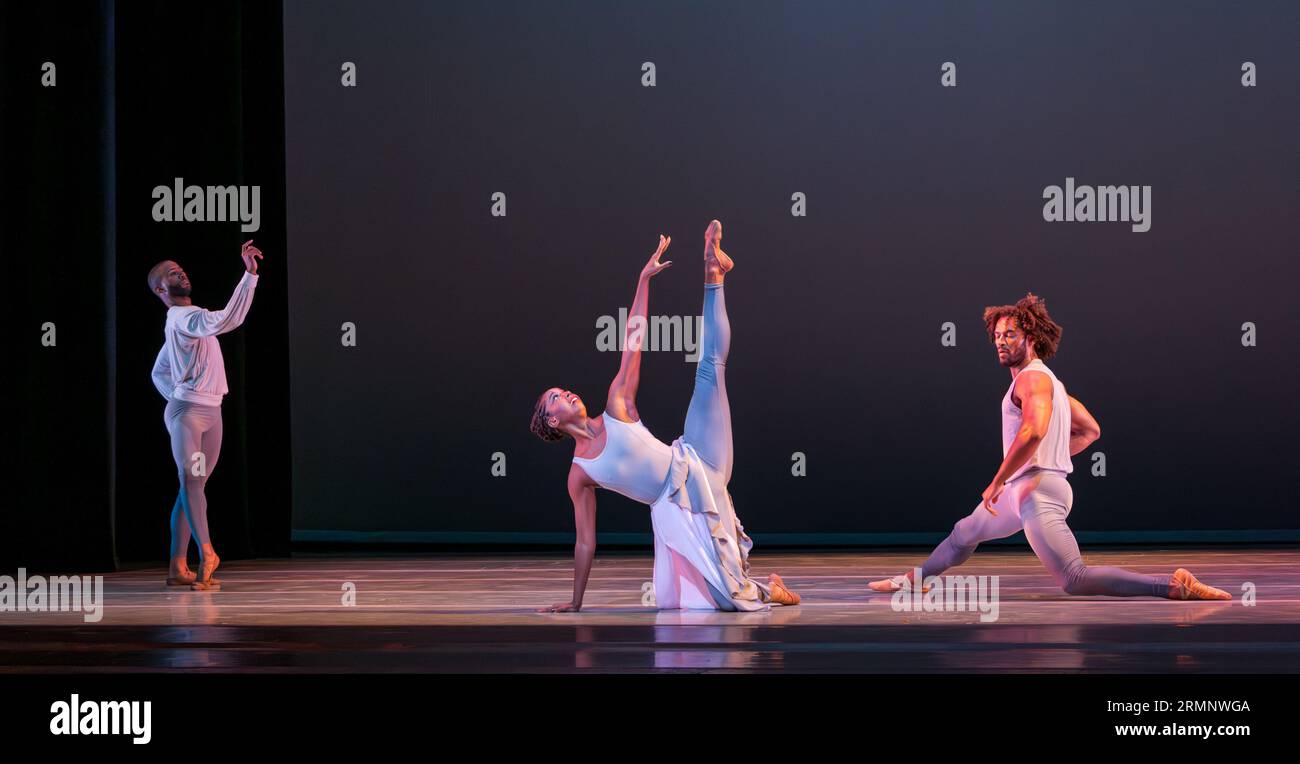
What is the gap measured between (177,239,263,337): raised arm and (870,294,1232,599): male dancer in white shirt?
2840 millimetres

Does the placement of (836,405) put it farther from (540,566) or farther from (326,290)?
(326,290)

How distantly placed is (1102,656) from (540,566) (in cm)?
346

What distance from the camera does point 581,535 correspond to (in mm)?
4246

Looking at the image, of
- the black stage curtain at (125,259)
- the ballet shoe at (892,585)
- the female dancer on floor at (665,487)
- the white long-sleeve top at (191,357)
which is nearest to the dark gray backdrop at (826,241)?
the black stage curtain at (125,259)

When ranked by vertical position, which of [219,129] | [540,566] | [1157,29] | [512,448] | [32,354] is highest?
[1157,29]

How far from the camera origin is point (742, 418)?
23.7 ft

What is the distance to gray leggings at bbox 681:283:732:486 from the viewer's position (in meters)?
4.49

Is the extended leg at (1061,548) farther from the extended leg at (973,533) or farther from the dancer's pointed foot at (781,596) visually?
the dancer's pointed foot at (781,596)

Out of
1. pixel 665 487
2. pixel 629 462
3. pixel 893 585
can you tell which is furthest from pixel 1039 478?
pixel 629 462

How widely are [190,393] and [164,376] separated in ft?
0.50

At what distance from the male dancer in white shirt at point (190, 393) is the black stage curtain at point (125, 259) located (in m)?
0.87

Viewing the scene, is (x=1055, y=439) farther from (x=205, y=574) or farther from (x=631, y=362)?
(x=205, y=574)

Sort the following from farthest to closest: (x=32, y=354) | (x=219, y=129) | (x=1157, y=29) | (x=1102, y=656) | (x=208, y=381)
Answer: (x=1157, y=29)
(x=219, y=129)
(x=32, y=354)
(x=208, y=381)
(x=1102, y=656)
